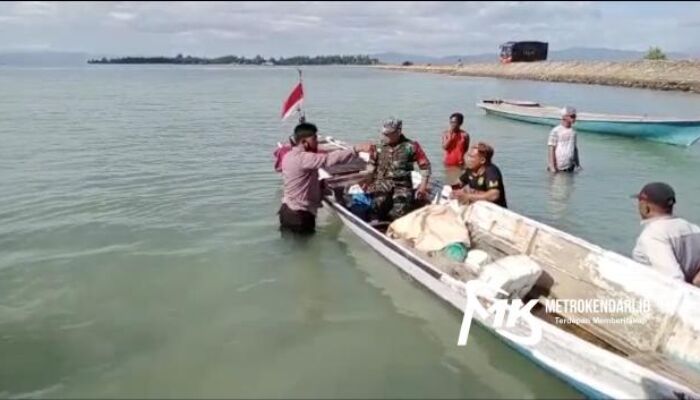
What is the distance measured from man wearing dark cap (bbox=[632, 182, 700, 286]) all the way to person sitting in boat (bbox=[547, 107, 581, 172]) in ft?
25.0

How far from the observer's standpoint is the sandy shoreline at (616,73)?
48.0m

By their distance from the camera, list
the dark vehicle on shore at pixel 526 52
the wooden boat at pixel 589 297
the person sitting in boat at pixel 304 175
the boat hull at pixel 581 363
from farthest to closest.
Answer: the dark vehicle on shore at pixel 526 52
the person sitting in boat at pixel 304 175
the wooden boat at pixel 589 297
the boat hull at pixel 581 363

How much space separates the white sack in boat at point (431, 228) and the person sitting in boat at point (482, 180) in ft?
1.38

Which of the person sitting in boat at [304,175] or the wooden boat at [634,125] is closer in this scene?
the person sitting in boat at [304,175]

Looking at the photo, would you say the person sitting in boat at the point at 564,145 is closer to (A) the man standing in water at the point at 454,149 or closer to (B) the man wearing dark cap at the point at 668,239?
(A) the man standing in water at the point at 454,149

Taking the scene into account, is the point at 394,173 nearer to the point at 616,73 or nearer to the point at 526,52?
the point at 616,73

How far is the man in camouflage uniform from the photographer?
8875 mm

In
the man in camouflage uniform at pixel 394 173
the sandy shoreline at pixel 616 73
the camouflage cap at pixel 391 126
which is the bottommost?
the man in camouflage uniform at pixel 394 173

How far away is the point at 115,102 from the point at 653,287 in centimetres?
3637

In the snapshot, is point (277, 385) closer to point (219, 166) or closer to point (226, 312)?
point (226, 312)

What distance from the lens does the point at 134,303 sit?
7270 mm

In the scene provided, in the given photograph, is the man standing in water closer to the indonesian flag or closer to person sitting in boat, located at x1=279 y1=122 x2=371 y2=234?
the indonesian flag

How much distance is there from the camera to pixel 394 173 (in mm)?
9039

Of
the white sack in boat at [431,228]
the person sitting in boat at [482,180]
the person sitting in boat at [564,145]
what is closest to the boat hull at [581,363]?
the white sack in boat at [431,228]
